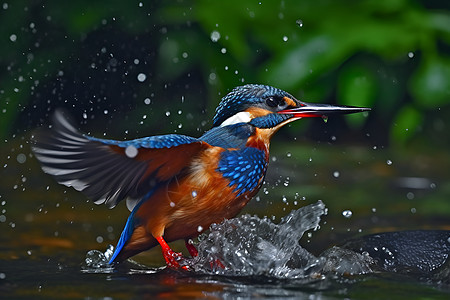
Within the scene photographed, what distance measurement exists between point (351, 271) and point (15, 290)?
1.17 meters

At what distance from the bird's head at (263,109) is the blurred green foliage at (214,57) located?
208 cm

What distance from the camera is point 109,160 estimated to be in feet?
9.67

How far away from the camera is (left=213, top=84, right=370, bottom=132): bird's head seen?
3244 millimetres

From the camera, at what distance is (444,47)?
5.70m

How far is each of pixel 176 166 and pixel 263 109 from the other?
1.34 ft

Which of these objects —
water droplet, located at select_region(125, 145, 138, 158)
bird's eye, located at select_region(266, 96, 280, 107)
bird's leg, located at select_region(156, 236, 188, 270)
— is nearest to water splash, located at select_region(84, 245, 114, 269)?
bird's leg, located at select_region(156, 236, 188, 270)

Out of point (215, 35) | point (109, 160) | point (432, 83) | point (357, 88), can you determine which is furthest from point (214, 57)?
point (109, 160)

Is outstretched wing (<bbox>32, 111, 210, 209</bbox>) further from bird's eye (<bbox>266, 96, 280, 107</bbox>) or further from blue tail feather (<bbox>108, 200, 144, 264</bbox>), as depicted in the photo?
bird's eye (<bbox>266, 96, 280, 107</bbox>)

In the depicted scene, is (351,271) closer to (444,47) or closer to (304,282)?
(304,282)

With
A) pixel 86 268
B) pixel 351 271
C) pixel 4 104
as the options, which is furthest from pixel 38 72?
pixel 351 271

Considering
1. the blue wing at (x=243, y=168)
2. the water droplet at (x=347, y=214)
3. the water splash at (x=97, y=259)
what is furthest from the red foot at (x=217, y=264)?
the water droplet at (x=347, y=214)

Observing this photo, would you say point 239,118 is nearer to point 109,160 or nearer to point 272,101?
point 272,101

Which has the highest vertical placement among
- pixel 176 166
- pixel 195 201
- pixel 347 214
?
pixel 176 166

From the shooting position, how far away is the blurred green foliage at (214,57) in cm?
546
